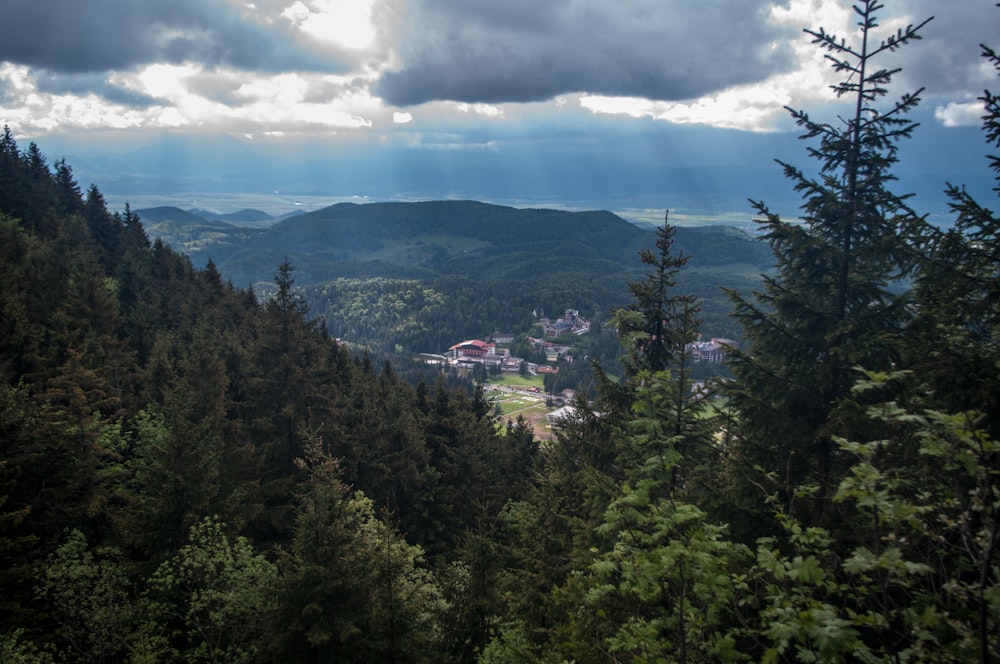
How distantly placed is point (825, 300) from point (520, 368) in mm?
150890

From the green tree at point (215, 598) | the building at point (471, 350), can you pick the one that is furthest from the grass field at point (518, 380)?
the green tree at point (215, 598)

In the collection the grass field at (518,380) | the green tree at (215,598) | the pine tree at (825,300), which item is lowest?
the grass field at (518,380)

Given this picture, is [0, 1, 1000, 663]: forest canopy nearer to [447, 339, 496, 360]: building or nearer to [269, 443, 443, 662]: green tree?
[269, 443, 443, 662]: green tree

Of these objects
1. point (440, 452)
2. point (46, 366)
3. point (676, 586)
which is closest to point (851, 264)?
point (676, 586)

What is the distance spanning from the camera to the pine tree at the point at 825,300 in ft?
33.4

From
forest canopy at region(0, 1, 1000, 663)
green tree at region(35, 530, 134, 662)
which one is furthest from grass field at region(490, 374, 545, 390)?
green tree at region(35, 530, 134, 662)

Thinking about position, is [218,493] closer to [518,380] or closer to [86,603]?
[86,603]

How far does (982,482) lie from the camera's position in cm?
439

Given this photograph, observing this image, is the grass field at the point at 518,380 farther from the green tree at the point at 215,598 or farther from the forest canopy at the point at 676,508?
the green tree at the point at 215,598

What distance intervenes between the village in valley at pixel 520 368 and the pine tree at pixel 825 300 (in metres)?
79.8

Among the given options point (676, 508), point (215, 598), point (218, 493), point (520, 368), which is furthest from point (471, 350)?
point (676, 508)

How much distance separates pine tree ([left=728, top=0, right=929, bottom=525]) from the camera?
1019 cm

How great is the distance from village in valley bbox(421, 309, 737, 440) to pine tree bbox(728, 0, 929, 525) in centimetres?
7977

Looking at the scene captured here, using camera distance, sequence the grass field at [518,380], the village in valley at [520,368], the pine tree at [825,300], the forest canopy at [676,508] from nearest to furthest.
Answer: the forest canopy at [676,508], the pine tree at [825,300], the village in valley at [520,368], the grass field at [518,380]
